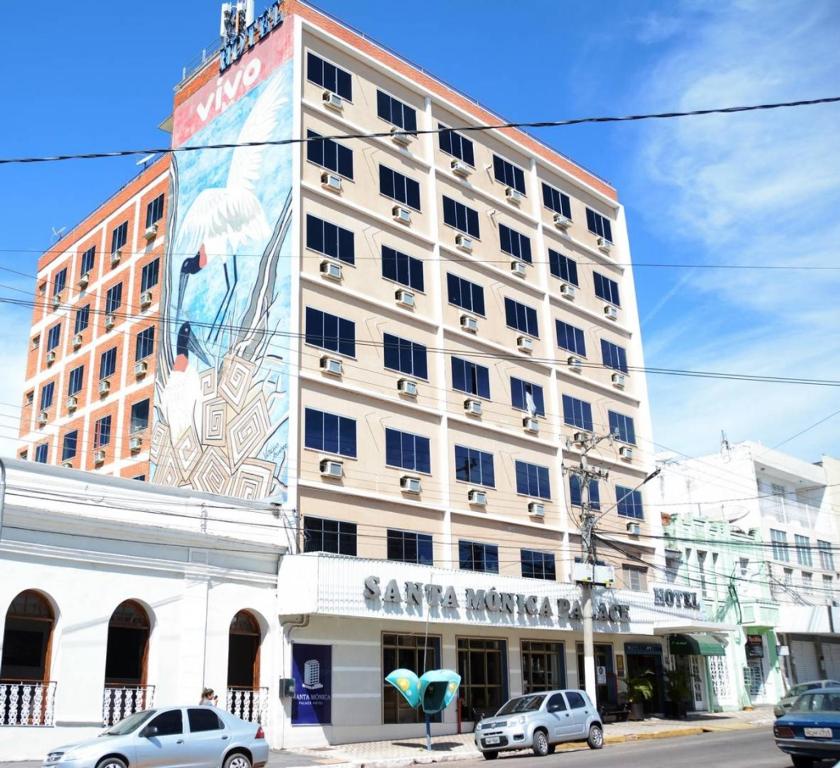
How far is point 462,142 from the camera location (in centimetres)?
4150

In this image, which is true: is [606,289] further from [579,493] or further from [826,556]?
[826,556]

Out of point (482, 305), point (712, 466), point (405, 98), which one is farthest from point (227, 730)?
point (712, 466)

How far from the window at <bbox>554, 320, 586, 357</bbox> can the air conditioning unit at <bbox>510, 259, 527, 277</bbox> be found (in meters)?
2.91

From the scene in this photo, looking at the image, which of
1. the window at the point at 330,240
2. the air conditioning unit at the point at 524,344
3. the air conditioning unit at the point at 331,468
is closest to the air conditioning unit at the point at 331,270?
the window at the point at 330,240

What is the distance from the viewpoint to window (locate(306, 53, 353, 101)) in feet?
118

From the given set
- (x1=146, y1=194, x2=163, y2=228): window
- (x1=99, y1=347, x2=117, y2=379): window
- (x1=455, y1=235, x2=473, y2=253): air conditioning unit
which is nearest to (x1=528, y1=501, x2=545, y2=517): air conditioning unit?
(x1=455, y1=235, x2=473, y2=253): air conditioning unit

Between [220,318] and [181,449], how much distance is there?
17.0 ft

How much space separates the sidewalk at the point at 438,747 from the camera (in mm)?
23469

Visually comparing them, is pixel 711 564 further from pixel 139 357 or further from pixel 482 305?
pixel 139 357

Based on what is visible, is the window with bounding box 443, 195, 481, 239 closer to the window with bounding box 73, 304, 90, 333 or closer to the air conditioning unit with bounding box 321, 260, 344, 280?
the air conditioning unit with bounding box 321, 260, 344, 280

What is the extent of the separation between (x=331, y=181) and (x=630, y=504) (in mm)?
20476

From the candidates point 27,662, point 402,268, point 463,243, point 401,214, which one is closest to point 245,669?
point 27,662

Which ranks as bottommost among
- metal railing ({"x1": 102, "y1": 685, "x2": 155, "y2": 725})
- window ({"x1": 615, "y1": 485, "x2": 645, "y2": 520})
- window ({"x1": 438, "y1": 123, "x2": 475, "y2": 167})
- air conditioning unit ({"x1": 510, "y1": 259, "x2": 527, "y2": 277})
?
metal railing ({"x1": 102, "y1": 685, "x2": 155, "y2": 725})

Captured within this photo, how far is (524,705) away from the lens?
26.0 meters
